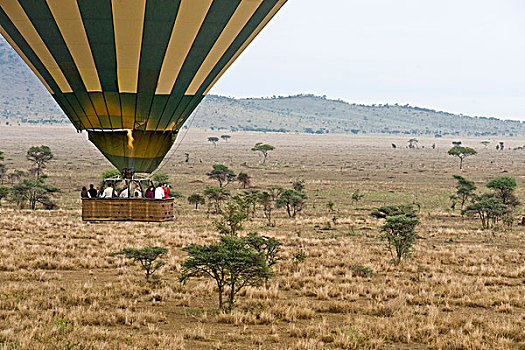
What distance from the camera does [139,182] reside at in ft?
34.0

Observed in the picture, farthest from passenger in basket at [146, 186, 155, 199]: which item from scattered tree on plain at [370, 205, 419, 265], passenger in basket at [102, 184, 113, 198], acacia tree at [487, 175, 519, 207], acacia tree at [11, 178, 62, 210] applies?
acacia tree at [487, 175, 519, 207]

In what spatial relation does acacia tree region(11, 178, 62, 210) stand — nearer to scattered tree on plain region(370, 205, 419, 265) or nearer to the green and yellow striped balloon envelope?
scattered tree on plain region(370, 205, 419, 265)

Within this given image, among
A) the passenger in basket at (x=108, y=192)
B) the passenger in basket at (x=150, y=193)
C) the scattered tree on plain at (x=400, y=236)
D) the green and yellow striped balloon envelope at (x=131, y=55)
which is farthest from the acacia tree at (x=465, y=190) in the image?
the passenger in basket at (x=108, y=192)

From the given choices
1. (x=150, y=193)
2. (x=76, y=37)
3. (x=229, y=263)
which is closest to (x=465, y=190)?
(x=229, y=263)

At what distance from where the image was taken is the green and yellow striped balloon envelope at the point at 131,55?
30.1ft

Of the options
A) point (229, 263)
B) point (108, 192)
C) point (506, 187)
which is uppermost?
point (108, 192)

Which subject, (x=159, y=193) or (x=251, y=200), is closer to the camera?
(x=159, y=193)

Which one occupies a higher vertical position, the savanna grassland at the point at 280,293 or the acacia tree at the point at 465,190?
the acacia tree at the point at 465,190

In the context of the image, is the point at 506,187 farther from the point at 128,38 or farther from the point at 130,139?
the point at 128,38

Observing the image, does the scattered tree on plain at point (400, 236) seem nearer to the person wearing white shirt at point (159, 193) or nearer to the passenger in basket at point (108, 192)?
the person wearing white shirt at point (159, 193)

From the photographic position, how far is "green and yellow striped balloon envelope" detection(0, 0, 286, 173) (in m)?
9.17

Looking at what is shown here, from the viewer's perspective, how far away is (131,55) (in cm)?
977

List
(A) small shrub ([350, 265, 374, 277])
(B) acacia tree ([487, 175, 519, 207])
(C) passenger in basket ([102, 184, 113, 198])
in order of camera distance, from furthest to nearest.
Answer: (B) acacia tree ([487, 175, 519, 207]), (A) small shrub ([350, 265, 374, 277]), (C) passenger in basket ([102, 184, 113, 198])

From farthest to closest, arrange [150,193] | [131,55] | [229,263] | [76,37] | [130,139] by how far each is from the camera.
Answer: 1. [229,263]
2. [130,139]
3. [150,193]
4. [131,55]
5. [76,37]
